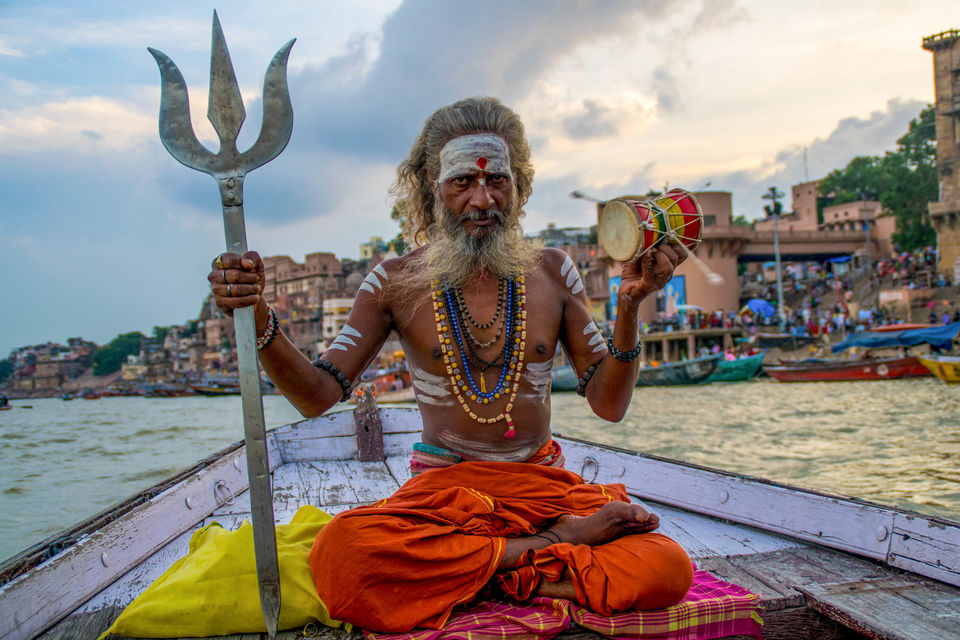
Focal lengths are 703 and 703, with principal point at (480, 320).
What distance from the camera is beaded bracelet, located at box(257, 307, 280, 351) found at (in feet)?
7.23

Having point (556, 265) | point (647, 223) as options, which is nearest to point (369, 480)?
point (556, 265)

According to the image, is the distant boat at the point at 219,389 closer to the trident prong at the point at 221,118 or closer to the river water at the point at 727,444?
the river water at the point at 727,444

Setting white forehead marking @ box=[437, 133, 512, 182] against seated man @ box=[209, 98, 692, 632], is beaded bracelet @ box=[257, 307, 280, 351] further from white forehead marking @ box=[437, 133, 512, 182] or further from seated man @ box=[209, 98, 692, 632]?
white forehead marking @ box=[437, 133, 512, 182]

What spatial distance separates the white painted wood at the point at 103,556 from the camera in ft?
6.68

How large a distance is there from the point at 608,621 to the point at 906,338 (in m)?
25.8

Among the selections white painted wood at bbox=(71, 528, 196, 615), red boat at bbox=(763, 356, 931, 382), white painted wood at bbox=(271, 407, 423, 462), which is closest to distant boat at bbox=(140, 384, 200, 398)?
red boat at bbox=(763, 356, 931, 382)

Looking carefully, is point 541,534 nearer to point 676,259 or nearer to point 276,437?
point 676,259

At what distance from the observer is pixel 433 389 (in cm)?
262

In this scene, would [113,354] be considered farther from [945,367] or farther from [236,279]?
[236,279]

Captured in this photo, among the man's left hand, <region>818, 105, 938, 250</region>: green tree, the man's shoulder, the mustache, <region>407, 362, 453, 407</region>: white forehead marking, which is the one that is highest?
<region>818, 105, 938, 250</region>: green tree

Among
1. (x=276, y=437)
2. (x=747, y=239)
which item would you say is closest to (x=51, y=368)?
(x=747, y=239)

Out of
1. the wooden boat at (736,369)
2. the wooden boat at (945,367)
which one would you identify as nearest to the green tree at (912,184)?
the wooden boat at (736,369)

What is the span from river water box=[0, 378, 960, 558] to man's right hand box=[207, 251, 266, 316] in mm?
5417

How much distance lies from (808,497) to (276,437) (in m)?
3.44
